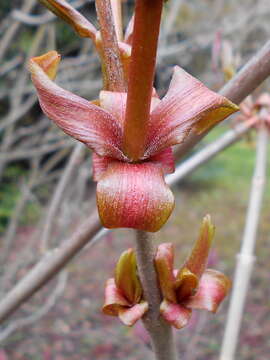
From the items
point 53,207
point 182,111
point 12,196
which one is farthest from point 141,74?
point 12,196

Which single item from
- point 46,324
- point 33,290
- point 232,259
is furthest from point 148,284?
point 232,259

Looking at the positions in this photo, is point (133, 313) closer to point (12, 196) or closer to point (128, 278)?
point (128, 278)

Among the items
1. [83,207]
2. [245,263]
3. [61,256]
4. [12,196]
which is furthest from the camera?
[12,196]

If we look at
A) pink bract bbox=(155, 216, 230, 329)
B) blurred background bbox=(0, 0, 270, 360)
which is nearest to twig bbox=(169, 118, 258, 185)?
pink bract bbox=(155, 216, 230, 329)

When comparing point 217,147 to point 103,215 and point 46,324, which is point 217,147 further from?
point 46,324

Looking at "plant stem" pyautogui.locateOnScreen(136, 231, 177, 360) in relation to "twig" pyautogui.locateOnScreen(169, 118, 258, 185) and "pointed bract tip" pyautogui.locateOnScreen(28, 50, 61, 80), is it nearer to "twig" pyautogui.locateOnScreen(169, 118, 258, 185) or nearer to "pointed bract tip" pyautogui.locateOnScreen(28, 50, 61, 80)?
"pointed bract tip" pyautogui.locateOnScreen(28, 50, 61, 80)
